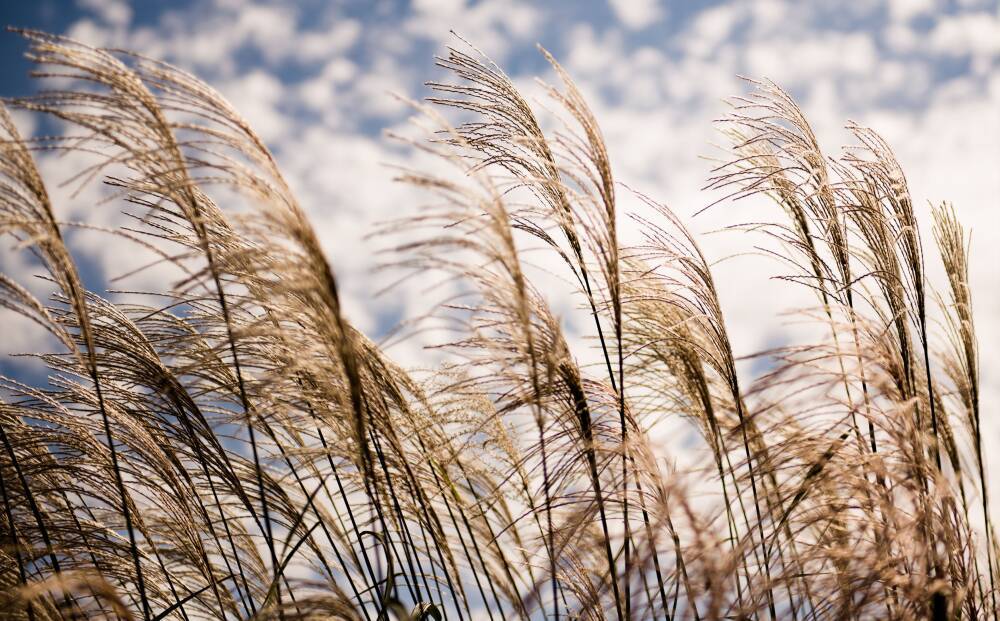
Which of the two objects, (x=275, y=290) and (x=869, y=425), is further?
(x=869, y=425)

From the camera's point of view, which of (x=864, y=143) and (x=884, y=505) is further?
(x=864, y=143)

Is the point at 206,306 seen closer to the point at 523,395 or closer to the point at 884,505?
the point at 523,395

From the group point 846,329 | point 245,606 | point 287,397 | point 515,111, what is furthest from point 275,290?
point 846,329

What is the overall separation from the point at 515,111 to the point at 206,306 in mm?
1203

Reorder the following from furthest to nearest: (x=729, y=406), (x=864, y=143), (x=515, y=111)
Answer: (x=729, y=406) < (x=864, y=143) < (x=515, y=111)

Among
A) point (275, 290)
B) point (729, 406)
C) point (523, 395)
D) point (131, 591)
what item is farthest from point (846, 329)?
point (131, 591)

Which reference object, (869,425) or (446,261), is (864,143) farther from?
(446,261)

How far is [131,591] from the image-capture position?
2598mm

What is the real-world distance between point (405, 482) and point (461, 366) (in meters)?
0.40

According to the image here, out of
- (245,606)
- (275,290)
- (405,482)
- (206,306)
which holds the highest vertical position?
(206,306)

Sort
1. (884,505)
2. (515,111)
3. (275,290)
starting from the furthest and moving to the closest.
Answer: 1. (515,111)
2. (275,290)
3. (884,505)

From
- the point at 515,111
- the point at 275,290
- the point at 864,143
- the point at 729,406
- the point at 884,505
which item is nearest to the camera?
the point at 884,505

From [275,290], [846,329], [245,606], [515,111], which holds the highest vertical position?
[515,111]

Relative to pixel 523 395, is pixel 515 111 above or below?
above
